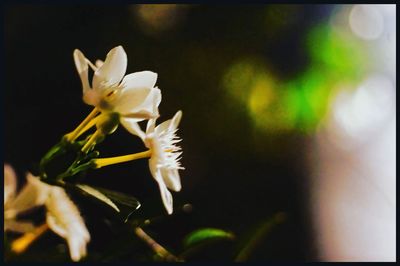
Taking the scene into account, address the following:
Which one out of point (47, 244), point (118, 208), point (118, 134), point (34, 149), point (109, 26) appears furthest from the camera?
point (109, 26)

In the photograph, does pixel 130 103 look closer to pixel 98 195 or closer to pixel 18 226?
pixel 98 195

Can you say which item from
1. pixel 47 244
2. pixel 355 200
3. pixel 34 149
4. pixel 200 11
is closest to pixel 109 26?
pixel 200 11

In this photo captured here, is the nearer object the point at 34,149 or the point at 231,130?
the point at 34,149

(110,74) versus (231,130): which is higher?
(110,74)

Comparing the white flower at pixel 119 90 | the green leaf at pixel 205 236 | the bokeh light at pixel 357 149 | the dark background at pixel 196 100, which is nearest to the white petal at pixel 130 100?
the white flower at pixel 119 90

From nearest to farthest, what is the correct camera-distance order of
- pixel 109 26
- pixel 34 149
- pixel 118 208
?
pixel 118 208, pixel 34 149, pixel 109 26

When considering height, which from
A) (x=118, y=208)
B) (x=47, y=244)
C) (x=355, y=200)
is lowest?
(x=355, y=200)

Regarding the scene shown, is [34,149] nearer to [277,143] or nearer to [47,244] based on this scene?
[47,244]
